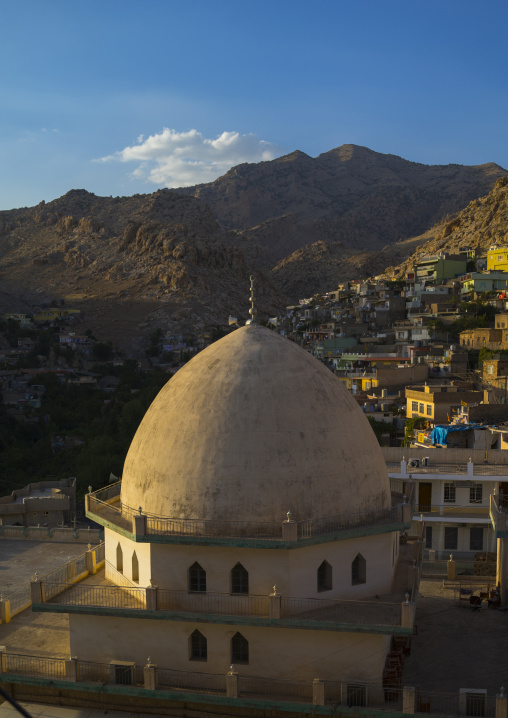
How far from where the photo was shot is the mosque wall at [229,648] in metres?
12.4

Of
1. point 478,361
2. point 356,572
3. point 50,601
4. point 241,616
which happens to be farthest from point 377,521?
point 478,361

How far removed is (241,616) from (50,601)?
11.5 feet

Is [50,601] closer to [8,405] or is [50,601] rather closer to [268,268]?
[8,405]

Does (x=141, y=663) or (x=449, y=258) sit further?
(x=449, y=258)

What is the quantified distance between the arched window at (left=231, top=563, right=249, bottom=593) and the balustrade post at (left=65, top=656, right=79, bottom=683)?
2957mm

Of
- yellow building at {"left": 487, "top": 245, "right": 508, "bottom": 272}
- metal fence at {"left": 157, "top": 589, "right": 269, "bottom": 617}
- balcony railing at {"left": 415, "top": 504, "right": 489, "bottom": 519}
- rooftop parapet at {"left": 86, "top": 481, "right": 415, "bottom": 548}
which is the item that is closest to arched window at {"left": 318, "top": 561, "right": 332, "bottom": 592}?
rooftop parapet at {"left": 86, "top": 481, "right": 415, "bottom": 548}

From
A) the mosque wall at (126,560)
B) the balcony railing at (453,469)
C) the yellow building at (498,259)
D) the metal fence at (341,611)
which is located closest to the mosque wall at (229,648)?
the metal fence at (341,611)

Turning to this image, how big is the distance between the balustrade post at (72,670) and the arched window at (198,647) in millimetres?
1947

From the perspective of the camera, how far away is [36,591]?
13.2 m

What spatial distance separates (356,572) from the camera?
1338 cm

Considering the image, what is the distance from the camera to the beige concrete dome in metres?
12.6

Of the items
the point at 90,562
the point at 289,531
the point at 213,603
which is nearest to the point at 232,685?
the point at 213,603

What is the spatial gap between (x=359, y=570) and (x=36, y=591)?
560 centimetres

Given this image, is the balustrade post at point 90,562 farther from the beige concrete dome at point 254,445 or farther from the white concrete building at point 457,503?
the white concrete building at point 457,503
